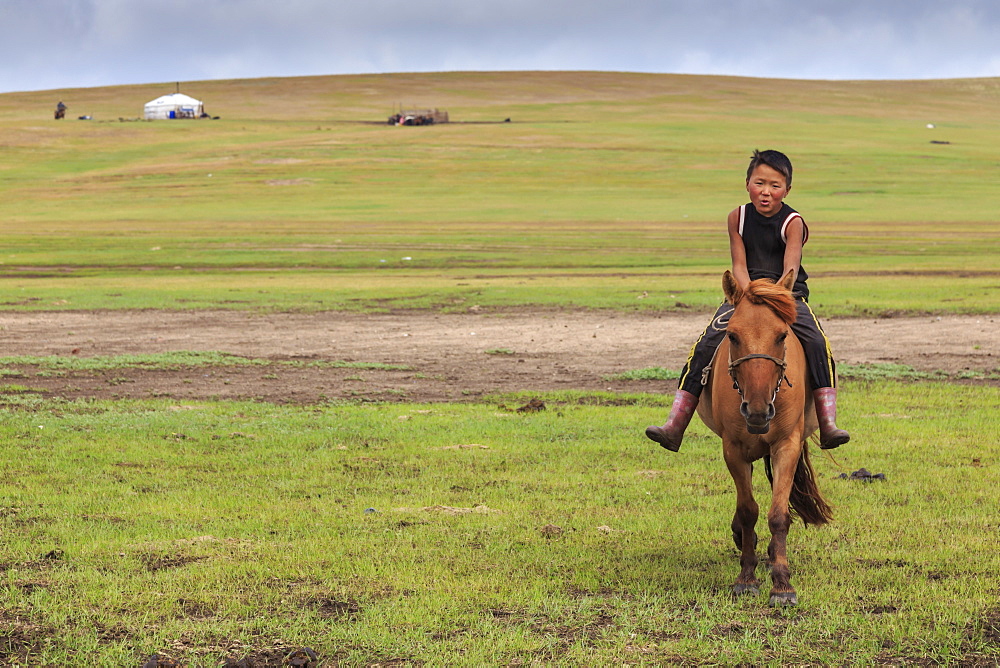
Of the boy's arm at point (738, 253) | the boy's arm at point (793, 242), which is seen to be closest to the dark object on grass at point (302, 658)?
the boy's arm at point (738, 253)

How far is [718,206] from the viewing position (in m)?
65.5

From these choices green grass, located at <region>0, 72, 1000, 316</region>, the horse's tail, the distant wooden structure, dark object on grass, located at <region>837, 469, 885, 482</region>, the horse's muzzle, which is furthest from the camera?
the distant wooden structure

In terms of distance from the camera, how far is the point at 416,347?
19906mm

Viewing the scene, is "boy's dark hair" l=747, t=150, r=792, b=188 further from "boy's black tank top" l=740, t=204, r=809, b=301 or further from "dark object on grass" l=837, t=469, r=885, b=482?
"dark object on grass" l=837, t=469, r=885, b=482

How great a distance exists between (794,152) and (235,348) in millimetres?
82572

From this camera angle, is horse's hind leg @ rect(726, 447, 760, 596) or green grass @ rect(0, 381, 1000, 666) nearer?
green grass @ rect(0, 381, 1000, 666)

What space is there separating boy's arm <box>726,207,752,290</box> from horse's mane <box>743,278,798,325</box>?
0.42 m

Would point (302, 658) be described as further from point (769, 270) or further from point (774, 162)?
point (774, 162)

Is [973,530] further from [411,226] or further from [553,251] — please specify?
[411,226]

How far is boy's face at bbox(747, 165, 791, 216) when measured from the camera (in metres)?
7.65

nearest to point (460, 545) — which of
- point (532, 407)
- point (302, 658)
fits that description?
point (302, 658)

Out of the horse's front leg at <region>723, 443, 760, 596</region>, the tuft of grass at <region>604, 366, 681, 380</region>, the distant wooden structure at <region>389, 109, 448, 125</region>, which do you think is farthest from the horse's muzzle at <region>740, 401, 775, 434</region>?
the distant wooden structure at <region>389, 109, 448, 125</region>

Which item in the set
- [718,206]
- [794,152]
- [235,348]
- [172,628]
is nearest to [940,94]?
[794,152]

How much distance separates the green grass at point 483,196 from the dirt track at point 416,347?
224 centimetres
